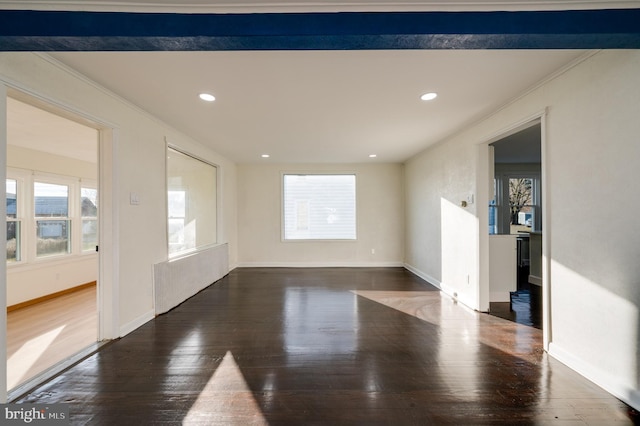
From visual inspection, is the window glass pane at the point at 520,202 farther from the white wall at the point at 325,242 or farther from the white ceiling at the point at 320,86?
the white ceiling at the point at 320,86

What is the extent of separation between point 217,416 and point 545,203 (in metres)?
3.20

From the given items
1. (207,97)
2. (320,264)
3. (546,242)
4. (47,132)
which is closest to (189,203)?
(47,132)

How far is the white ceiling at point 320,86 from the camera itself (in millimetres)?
1956

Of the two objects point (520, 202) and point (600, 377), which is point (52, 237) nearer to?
point (600, 377)

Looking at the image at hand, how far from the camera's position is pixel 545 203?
2406 mm

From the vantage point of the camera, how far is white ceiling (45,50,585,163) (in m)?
1.96

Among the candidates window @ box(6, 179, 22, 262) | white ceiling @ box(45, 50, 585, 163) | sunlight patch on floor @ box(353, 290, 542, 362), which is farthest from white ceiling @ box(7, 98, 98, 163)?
sunlight patch on floor @ box(353, 290, 542, 362)

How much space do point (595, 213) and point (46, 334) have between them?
533 centimetres

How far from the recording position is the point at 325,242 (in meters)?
6.24

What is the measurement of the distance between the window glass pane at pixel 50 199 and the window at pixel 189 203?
239 cm

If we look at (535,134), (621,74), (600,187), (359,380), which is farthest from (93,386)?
(535,134)

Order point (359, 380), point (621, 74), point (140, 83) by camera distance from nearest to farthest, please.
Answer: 1. point (621, 74)
2. point (359, 380)
3. point (140, 83)

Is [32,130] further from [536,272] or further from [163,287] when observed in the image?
[536,272]

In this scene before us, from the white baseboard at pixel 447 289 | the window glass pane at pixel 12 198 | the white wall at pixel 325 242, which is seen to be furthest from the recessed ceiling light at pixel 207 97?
the white baseboard at pixel 447 289
